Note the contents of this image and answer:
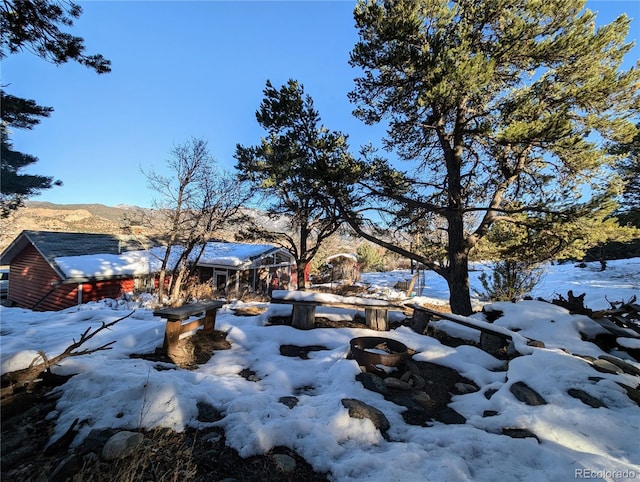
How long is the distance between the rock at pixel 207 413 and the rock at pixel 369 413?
4.38 ft

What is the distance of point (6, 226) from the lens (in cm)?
2147

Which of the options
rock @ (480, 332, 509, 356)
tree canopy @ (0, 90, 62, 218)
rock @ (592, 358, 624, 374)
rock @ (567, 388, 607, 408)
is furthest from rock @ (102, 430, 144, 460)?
tree canopy @ (0, 90, 62, 218)

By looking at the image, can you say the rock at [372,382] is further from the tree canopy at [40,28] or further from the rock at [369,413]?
the tree canopy at [40,28]

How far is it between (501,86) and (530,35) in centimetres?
138

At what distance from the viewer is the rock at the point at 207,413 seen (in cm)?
280

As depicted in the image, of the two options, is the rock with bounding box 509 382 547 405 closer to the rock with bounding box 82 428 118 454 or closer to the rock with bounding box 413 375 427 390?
the rock with bounding box 413 375 427 390

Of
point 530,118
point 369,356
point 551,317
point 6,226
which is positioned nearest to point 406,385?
point 369,356

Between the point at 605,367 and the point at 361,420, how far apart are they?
3605mm

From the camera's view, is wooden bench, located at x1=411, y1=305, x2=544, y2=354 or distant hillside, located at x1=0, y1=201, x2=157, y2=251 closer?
wooden bench, located at x1=411, y1=305, x2=544, y2=354

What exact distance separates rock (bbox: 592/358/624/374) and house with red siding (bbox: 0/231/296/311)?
15938 millimetres

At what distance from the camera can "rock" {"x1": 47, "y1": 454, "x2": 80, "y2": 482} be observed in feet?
5.91

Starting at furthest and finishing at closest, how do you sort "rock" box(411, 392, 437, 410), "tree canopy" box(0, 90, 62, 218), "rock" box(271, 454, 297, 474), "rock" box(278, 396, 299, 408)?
"tree canopy" box(0, 90, 62, 218)
"rock" box(411, 392, 437, 410)
"rock" box(278, 396, 299, 408)
"rock" box(271, 454, 297, 474)

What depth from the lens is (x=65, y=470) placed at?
1.86 meters

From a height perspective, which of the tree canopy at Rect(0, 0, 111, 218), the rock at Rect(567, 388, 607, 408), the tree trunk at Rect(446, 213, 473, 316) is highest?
the tree canopy at Rect(0, 0, 111, 218)
